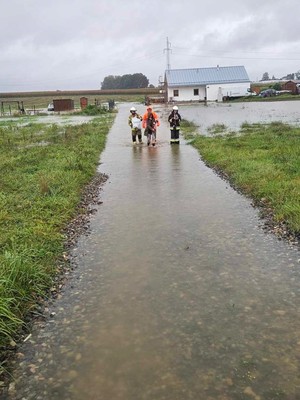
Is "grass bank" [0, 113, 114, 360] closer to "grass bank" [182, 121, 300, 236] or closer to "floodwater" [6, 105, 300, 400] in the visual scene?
"floodwater" [6, 105, 300, 400]

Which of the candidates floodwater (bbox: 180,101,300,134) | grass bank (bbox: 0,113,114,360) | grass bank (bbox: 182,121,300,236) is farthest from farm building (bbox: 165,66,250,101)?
grass bank (bbox: 0,113,114,360)

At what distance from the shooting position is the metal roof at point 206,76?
7588 centimetres

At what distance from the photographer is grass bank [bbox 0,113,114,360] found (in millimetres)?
5398

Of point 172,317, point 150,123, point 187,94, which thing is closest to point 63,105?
point 187,94

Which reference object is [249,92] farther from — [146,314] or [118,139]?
[146,314]

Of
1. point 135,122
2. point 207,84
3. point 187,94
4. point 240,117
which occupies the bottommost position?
point 240,117

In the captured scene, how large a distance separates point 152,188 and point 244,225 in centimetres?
379

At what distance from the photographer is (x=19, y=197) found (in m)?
10.2

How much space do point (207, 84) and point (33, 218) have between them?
71.7 metres

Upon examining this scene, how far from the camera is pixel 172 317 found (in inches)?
198

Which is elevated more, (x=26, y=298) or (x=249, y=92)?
(x=249, y=92)

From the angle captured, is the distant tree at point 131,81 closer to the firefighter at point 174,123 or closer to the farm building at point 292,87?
the farm building at point 292,87

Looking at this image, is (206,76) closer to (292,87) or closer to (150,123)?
(292,87)

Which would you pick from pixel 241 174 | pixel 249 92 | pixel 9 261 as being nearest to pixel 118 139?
pixel 241 174
